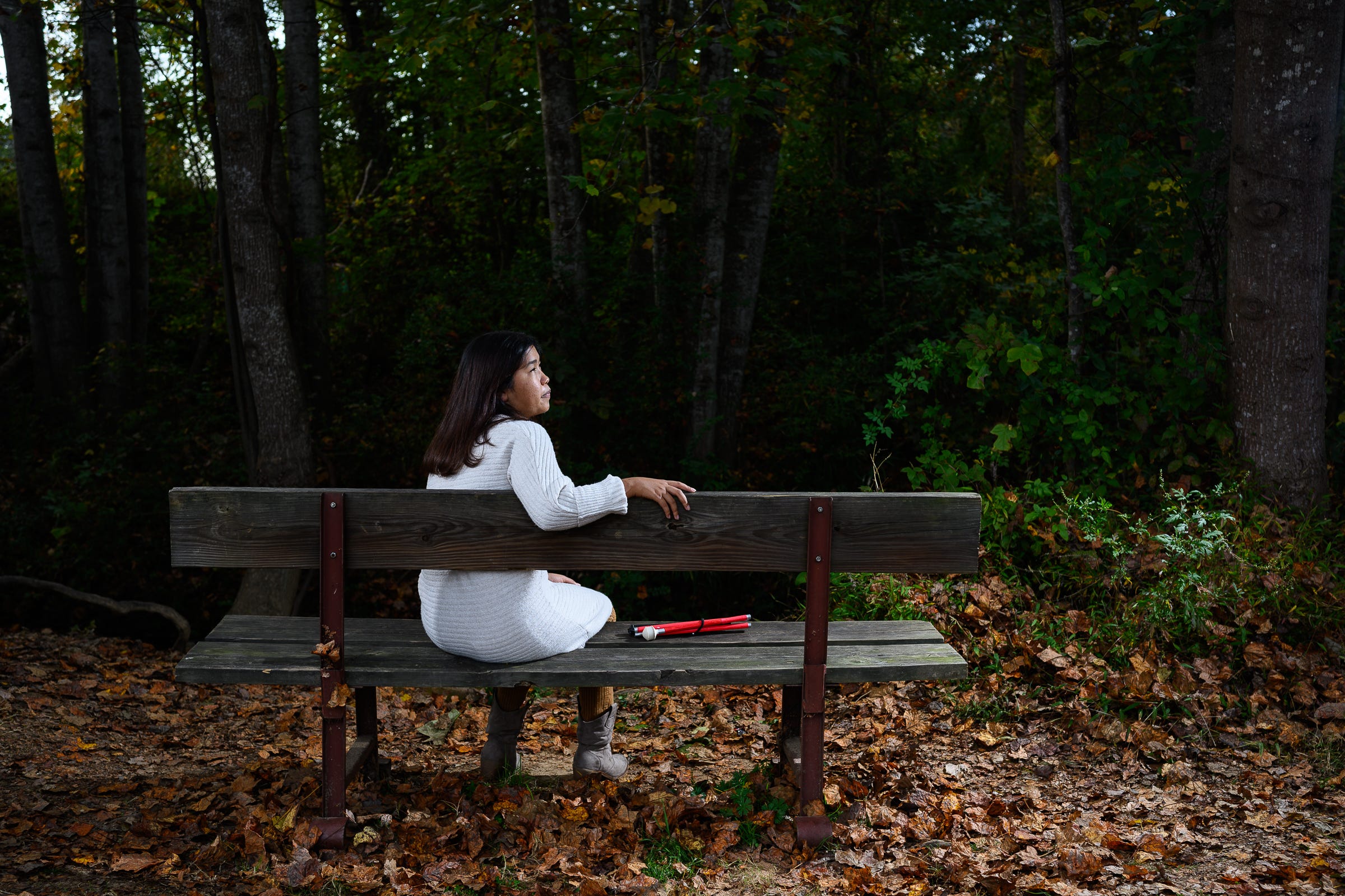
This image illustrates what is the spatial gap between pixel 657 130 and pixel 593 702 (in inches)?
258

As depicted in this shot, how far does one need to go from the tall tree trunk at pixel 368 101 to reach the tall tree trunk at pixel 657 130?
6.09 meters

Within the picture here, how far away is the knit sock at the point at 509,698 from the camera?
4047mm

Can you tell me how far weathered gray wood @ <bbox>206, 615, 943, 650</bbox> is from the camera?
3871mm

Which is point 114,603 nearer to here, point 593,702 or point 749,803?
point 593,702

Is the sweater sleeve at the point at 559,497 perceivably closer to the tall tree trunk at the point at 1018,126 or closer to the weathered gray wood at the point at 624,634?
the weathered gray wood at the point at 624,634

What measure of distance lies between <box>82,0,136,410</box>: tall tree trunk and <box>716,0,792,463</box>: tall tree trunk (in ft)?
19.0

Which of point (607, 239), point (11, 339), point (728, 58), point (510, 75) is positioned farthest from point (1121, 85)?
point (11, 339)

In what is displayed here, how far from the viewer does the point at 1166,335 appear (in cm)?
654

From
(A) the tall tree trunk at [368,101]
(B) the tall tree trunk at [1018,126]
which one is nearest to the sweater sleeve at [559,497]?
(A) the tall tree trunk at [368,101]

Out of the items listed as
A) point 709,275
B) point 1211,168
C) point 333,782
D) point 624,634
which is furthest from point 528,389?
point 1211,168

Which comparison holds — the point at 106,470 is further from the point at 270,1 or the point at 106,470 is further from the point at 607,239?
the point at 607,239

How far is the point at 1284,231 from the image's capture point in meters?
6.14

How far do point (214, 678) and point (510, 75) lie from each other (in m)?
7.50

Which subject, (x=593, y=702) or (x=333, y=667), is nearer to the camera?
(x=333, y=667)
